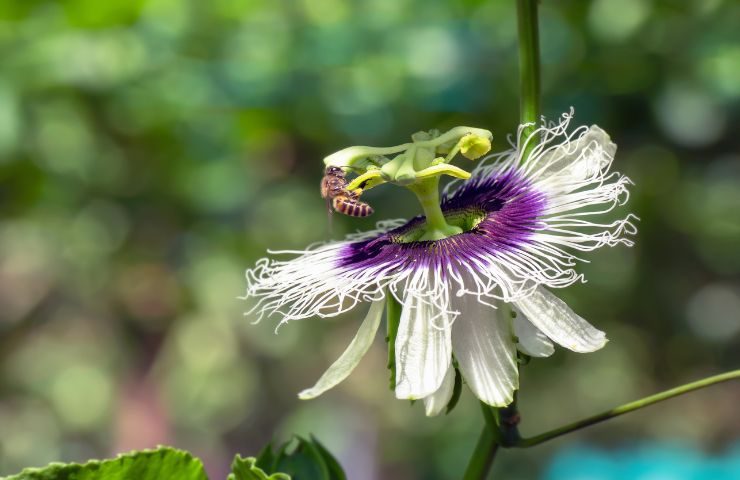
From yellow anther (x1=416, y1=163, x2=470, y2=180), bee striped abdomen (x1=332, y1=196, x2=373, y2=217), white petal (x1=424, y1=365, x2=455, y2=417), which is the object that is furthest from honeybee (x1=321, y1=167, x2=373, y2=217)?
white petal (x1=424, y1=365, x2=455, y2=417)

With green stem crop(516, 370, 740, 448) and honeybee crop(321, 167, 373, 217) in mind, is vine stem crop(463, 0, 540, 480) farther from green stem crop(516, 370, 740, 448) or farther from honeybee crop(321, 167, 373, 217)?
honeybee crop(321, 167, 373, 217)

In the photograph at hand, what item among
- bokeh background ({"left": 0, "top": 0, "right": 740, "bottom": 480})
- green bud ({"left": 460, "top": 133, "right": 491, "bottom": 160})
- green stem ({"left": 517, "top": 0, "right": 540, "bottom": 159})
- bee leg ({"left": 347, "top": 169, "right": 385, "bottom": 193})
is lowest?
bokeh background ({"left": 0, "top": 0, "right": 740, "bottom": 480})

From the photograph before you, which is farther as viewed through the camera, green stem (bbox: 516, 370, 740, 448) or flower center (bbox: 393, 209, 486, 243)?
flower center (bbox: 393, 209, 486, 243)

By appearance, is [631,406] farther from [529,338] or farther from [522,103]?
[522,103]

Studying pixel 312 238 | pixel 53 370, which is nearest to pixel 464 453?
pixel 312 238

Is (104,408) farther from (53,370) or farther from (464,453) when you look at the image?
(464,453)

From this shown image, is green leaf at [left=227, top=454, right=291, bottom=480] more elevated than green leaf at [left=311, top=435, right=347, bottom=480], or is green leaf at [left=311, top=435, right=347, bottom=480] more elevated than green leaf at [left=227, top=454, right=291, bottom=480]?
green leaf at [left=227, top=454, right=291, bottom=480]

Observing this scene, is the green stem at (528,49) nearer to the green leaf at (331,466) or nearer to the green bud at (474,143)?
the green bud at (474,143)
